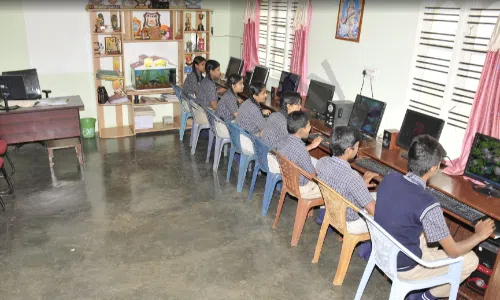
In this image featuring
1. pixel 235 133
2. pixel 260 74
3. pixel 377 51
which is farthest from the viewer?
pixel 260 74

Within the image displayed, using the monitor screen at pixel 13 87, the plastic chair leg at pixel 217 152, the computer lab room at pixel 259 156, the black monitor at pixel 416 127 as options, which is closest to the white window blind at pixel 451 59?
the computer lab room at pixel 259 156

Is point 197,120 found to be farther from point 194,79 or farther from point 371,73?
point 371,73

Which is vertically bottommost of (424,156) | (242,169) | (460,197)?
(242,169)

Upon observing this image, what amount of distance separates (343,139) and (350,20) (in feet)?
8.00

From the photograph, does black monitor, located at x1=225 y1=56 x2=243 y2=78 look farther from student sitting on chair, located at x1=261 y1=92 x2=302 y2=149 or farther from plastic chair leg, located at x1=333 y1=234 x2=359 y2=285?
plastic chair leg, located at x1=333 y1=234 x2=359 y2=285

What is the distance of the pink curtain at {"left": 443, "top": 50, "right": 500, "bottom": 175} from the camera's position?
133 inches

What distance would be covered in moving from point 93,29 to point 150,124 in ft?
5.72

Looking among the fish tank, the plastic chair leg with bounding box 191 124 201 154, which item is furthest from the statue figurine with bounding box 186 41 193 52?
the plastic chair leg with bounding box 191 124 201 154

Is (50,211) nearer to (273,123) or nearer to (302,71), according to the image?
(273,123)

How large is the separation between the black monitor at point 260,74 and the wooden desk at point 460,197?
2520mm

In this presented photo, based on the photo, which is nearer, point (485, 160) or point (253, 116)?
point (485, 160)

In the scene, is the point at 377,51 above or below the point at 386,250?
above

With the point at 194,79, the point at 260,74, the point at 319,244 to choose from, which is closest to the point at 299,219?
the point at 319,244

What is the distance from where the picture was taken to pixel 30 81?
568 centimetres
